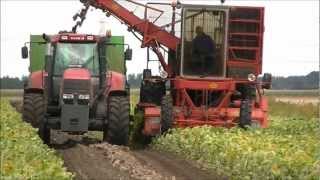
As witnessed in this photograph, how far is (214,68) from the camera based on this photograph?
16891mm

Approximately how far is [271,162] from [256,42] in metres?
7.09

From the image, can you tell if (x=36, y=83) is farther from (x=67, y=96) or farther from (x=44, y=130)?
(x=67, y=96)

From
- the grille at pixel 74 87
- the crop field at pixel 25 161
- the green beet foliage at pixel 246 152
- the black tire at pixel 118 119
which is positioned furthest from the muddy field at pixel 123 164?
the grille at pixel 74 87

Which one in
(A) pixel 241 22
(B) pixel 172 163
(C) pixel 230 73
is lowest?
(B) pixel 172 163

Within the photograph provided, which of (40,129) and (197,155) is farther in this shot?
(40,129)

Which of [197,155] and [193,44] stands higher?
[193,44]

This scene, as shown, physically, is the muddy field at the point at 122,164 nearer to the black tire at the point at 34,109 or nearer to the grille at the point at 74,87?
the black tire at the point at 34,109

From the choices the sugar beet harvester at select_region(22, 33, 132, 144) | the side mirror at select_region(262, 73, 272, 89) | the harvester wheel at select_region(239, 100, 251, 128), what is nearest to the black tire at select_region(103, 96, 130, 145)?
the sugar beet harvester at select_region(22, 33, 132, 144)

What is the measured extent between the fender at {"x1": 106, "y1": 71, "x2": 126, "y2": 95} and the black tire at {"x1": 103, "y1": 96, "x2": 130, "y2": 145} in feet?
0.85

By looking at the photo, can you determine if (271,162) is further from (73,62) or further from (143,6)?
(143,6)

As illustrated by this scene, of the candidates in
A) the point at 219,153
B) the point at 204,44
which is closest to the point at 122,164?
the point at 219,153

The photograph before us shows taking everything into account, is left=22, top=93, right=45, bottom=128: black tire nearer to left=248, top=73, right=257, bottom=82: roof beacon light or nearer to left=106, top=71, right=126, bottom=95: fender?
left=106, top=71, right=126, bottom=95: fender

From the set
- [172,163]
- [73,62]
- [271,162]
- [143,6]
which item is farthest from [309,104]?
[271,162]

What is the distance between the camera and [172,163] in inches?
500
